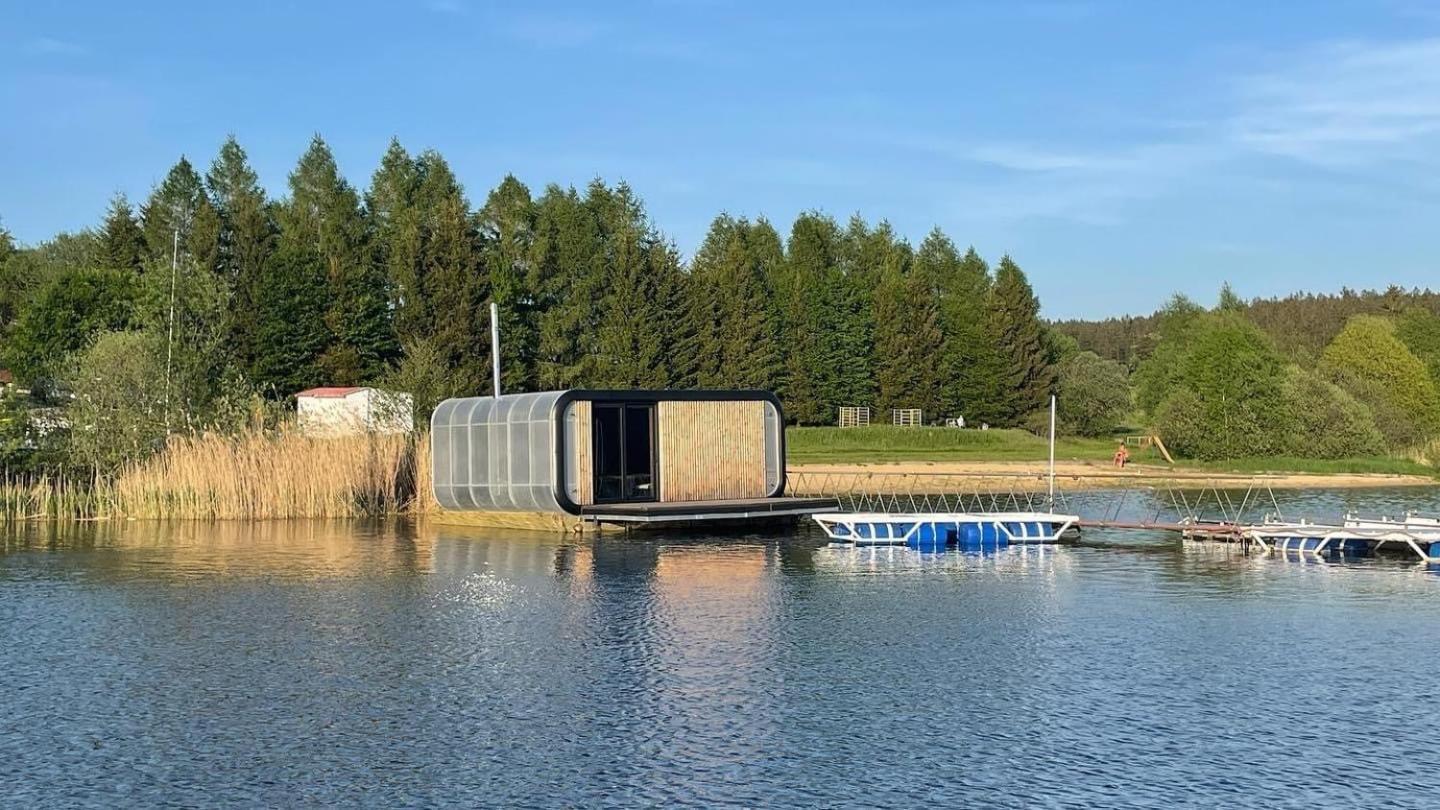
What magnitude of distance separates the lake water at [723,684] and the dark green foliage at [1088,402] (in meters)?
67.5

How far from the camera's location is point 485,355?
84375 mm

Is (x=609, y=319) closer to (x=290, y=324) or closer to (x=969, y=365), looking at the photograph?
(x=290, y=324)

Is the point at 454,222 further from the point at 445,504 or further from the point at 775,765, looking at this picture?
the point at 775,765

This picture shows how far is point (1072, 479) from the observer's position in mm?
56219

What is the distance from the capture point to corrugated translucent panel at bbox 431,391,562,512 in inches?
1555

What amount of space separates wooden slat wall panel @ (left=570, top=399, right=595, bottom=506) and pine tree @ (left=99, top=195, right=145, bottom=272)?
211 feet

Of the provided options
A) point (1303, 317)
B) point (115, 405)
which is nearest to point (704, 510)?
point (115, 405)

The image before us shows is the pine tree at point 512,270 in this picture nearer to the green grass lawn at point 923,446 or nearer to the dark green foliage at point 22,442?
the green grass lawn at point 923,446

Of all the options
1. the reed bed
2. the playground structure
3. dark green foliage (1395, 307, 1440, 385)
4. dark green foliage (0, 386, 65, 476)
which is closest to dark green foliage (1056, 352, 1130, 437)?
the playground structure

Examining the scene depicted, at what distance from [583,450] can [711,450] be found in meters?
3.77

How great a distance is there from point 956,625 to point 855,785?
30.9 feet

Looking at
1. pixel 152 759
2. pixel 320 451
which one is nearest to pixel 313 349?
pixel 320 451

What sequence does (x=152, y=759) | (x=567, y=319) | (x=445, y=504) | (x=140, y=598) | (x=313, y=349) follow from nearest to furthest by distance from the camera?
(x=152, y=759) < (x=140, y=598) < (x=445, y=504) < (x=313, y=349) < (x=567, y=319)

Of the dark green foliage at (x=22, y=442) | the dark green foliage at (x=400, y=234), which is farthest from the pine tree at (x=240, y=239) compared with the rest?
the dark green foliage at (x=22, y=442)
